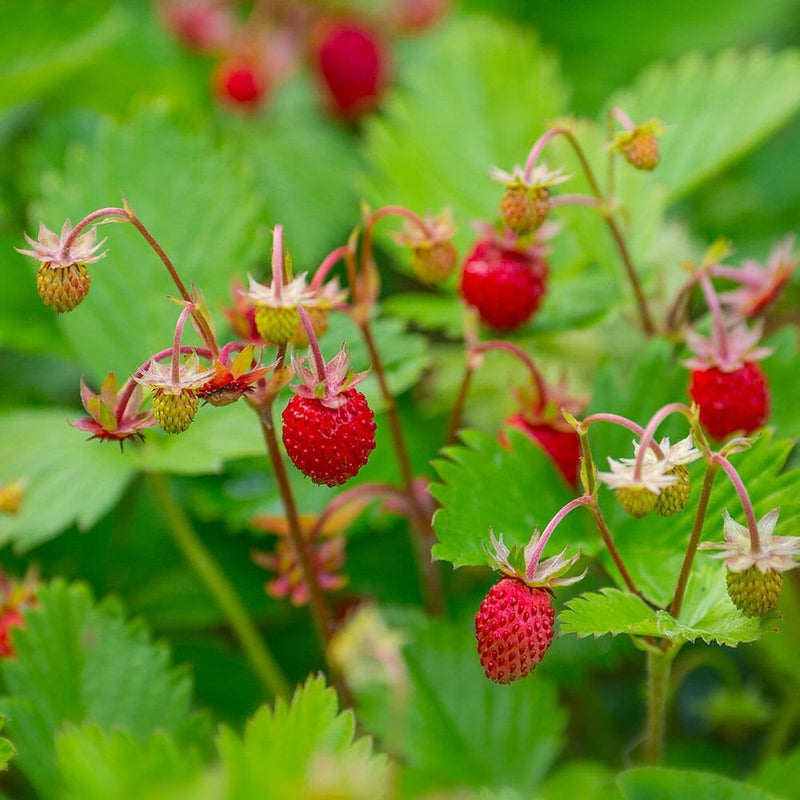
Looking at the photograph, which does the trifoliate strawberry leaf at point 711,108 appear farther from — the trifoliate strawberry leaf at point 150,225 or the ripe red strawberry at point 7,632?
the ripe red strawberry at point 7,632

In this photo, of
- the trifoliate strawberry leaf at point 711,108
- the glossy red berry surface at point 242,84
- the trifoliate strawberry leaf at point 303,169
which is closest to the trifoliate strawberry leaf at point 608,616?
the trifoliate strawberry leaf at point 711,108

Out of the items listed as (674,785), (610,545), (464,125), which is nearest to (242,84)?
(464,125)

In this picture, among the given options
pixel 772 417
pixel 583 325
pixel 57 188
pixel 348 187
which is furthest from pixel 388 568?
pixel 348 187

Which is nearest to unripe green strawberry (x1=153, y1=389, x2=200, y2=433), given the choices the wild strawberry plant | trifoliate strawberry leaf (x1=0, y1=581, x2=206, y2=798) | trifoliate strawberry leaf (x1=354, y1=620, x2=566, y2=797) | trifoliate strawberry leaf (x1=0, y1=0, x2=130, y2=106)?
the wild strawberry plant

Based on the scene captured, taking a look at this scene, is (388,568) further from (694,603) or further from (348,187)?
(348,187)

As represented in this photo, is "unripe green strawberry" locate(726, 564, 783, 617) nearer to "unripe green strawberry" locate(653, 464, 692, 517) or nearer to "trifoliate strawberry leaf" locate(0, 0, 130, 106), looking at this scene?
"unripe green strawberry" locate(653, 464, 692, 517)

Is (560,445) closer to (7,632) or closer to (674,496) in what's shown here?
(674,496)
